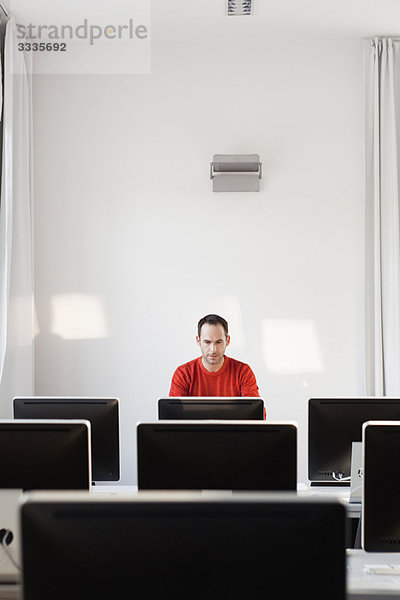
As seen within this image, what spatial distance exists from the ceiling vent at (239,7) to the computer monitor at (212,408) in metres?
2.82

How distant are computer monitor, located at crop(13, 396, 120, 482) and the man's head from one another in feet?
4.20

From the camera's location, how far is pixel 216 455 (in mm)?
2180

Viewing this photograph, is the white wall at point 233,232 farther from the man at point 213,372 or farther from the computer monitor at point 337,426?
the computer monitor at point 337,426

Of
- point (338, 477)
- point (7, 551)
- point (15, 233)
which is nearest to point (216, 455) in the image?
point (7, 551)

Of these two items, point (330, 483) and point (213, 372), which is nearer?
point (330, 483)

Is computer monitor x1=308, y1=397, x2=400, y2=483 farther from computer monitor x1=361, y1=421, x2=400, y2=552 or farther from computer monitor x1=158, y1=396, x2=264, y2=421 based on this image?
computer monitor x1=361, y1=421, x2=400, y2=552

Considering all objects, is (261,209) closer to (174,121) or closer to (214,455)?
(174,121)

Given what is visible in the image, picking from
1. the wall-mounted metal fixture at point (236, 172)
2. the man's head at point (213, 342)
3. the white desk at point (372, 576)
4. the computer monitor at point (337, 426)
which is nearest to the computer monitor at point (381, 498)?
the white desk at point (372, 576)

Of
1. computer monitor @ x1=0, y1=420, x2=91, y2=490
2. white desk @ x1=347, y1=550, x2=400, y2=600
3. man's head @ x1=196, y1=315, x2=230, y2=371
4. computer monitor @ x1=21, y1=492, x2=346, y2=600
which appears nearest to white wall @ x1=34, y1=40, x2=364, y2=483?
man's head @ x1=196, y1=315, x2=230, y2=371

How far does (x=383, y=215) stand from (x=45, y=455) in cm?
351

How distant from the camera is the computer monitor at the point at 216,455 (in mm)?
2166

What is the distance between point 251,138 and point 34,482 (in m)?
3.51

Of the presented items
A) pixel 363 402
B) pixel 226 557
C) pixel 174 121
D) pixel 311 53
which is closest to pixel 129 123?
pixel 174 121

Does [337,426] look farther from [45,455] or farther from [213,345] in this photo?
[213,345]
